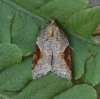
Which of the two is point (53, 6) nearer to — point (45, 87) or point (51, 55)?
point (51, 55)

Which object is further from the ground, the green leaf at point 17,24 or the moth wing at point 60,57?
the green leaf at point 17,24

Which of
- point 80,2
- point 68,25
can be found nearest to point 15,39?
point 68,25

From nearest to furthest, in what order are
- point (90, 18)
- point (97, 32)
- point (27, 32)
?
1. point (90, 18)
2. point (27, 32)
3. point (97, 32)

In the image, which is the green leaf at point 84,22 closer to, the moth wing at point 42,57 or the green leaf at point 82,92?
the moth wing at point 42,57

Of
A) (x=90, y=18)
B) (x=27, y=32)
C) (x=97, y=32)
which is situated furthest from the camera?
(x=97, y=32)

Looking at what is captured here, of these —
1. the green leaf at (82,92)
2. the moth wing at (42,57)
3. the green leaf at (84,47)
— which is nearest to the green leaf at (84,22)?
the green leaf at (84,47)

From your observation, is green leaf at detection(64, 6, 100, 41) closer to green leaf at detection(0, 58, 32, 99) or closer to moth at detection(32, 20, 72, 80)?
moth at detection(32, 20, 72, 80)

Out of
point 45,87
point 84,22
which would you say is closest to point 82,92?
point 45,87

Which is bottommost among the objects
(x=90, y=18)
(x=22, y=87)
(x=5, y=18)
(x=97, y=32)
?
(x=22, y=87)

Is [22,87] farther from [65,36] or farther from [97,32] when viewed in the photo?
[97,32]
